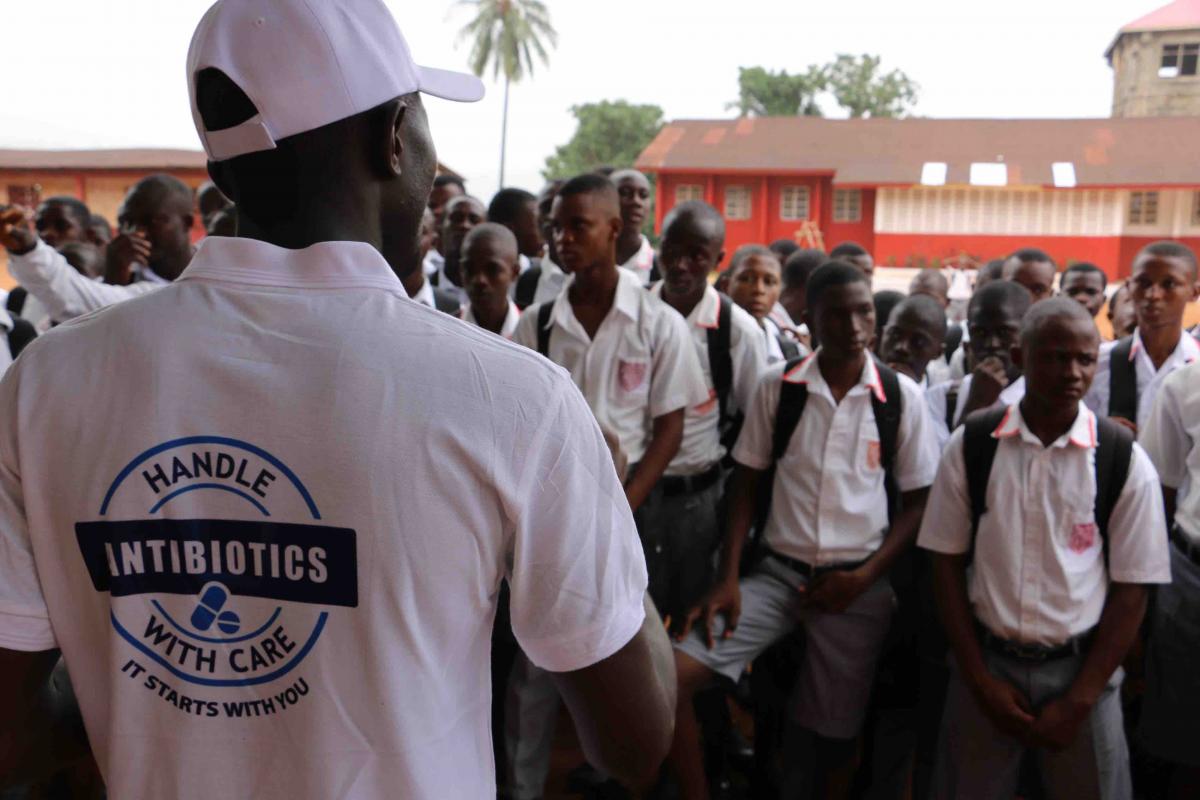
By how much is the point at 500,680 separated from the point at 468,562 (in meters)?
2.54

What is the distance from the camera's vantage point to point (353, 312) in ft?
2.93

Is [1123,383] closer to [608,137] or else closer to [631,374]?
[631,374]

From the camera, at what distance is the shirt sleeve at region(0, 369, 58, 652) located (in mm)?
924

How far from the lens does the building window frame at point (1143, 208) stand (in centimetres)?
2259

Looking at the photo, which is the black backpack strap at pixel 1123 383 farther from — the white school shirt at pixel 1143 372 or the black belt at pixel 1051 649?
the black belt at pixel 1051 649

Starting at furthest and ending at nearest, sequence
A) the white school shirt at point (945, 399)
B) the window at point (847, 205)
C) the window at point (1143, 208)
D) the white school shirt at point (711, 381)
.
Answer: the window at point (847, 205), the window at point (1143, 208), the white school shirt at point (711, 381), the white school shirt at point (945, 399)

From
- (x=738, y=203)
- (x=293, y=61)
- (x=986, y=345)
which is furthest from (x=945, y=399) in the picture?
(x=738, y=203)

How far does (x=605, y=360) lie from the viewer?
10.7ft

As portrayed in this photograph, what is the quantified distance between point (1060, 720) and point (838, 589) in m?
0.66

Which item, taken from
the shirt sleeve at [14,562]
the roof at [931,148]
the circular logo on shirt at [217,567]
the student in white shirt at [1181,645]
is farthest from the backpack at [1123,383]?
the roof at [931,148]

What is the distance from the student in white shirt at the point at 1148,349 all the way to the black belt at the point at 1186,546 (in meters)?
0.81

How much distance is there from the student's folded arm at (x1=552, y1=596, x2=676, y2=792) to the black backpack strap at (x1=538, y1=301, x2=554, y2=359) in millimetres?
2321

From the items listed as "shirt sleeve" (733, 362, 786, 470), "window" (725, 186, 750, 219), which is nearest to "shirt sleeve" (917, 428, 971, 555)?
"shirt sleeve" (733, 362, 786, 470)

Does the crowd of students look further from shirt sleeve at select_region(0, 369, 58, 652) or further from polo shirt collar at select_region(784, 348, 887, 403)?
shirt sleeve at select_region(0, 369, 58, 652)
